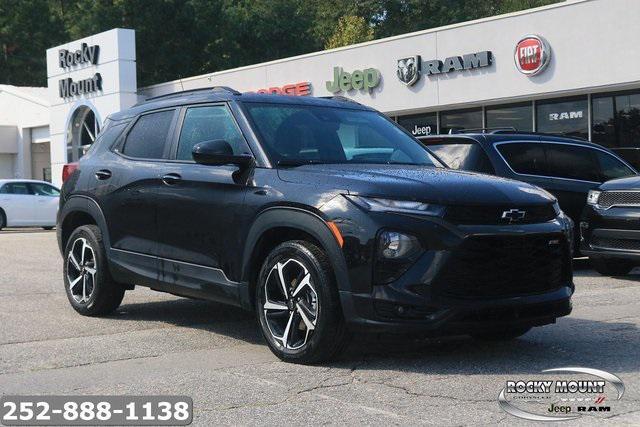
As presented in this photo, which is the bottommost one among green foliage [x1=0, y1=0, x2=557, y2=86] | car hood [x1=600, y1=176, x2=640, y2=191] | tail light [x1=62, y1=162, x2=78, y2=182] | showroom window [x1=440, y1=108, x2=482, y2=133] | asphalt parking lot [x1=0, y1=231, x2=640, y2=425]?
asphalt parking lot [x1=0, y1=231, x2=640, y2=425]

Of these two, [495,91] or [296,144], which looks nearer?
[296,144]

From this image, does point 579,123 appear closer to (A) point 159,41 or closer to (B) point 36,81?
(A) point 159,41

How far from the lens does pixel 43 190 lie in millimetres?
26312

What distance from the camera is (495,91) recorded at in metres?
21.9

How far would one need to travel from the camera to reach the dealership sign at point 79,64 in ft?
114

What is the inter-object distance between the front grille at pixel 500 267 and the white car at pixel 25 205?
70.4ft

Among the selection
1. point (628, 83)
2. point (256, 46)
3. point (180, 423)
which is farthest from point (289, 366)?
point (256, 46)

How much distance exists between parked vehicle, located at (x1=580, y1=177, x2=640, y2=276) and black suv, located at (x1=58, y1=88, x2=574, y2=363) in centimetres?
407

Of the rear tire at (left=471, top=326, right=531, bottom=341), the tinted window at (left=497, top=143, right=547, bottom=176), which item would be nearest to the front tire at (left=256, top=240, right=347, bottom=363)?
the rear tire at (left=471, top=326, right=531, bottom=341)

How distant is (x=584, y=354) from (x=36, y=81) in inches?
2353

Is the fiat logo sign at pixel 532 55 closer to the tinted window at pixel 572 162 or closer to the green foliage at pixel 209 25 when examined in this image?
the tinted window at pixel 572 162

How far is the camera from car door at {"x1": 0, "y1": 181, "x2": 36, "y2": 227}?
83.8ft

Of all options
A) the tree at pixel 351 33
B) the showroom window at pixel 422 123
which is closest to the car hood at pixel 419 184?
the showroom window at pixel 422 123

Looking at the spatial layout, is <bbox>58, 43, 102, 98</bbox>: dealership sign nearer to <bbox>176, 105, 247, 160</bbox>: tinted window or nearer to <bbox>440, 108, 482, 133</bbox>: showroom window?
<bbox>440, 108, 482, 133</bbox>: showroom window
